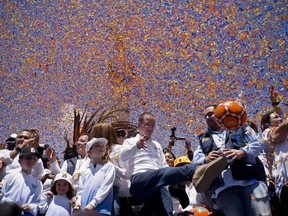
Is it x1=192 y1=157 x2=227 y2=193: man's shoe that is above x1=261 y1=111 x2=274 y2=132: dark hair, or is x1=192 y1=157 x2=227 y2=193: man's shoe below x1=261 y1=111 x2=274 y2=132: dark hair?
below

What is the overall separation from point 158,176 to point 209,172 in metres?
0.73

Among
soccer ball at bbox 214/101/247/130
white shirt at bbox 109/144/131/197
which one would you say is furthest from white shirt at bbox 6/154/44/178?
soccer ball at bbox 214/101/247/130

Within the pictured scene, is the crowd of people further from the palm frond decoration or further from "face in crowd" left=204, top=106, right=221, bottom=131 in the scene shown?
the palm frond decoration

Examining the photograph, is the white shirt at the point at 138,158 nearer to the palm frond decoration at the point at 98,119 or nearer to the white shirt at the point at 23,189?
the white shirt at the point at 23,189

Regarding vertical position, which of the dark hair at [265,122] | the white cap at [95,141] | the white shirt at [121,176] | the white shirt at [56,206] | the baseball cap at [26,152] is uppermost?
the dark hair at [265,122]

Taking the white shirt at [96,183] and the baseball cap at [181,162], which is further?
the baseball cap at [181,162]

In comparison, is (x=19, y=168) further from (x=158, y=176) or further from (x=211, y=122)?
(x=211, y=122)

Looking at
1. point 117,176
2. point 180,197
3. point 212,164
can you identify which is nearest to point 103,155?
point 117,176

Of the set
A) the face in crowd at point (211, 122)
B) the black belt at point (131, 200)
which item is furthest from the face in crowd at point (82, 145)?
the face in crowd at point (211, 122)

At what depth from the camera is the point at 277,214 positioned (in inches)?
170

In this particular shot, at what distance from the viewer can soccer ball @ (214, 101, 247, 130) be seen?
3.86m

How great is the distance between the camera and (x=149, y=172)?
4438 millimetres

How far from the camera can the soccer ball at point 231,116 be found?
386 cm

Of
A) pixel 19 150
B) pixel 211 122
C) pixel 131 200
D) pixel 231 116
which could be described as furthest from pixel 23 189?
pixel 231 116
